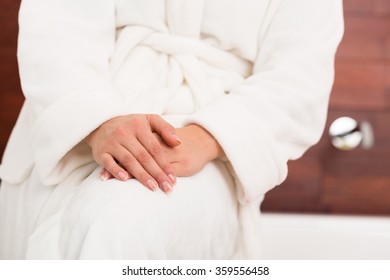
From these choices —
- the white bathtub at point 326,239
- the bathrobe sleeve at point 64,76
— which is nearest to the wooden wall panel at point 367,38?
the white bathtub at point 326,239

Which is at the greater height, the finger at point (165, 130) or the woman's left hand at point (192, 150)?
the finger at point (165, 130)

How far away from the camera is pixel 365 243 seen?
129 centimetres

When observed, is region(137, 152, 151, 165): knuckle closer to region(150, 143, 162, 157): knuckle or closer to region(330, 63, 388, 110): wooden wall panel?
region(150, 143, 162, 157): knuckle

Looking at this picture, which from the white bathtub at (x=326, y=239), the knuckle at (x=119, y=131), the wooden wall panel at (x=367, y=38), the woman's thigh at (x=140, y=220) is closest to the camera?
the woman's thigh at (x=140, y=220)

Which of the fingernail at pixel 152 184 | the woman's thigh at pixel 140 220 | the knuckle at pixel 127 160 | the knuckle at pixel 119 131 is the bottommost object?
the woman's thigh at pixel 140 220

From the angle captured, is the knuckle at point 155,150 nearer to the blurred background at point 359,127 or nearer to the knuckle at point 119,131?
the knuckle at point 119,131

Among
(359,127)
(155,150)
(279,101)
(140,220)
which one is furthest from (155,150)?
(359,127)

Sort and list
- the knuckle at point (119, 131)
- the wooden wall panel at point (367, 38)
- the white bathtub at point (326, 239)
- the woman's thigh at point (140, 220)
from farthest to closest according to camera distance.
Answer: the wooden wall panel at point (367, 38), the white bathtub at point (326, 239), the knuckle at point (119, 131), the woman's thigh at point (140, 220)

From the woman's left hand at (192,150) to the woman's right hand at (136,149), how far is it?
14mm

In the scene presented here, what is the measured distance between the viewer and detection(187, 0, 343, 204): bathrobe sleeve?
2.63ft

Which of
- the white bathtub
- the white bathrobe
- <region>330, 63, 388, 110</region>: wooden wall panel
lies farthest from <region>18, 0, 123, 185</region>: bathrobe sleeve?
<region>330, 63, 388, 110</region>: wooden wall panel

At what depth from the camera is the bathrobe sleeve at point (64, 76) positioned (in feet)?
2.56

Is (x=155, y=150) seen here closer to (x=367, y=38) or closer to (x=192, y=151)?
(x=192, y=151)

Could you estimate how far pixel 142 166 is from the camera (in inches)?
28.7
